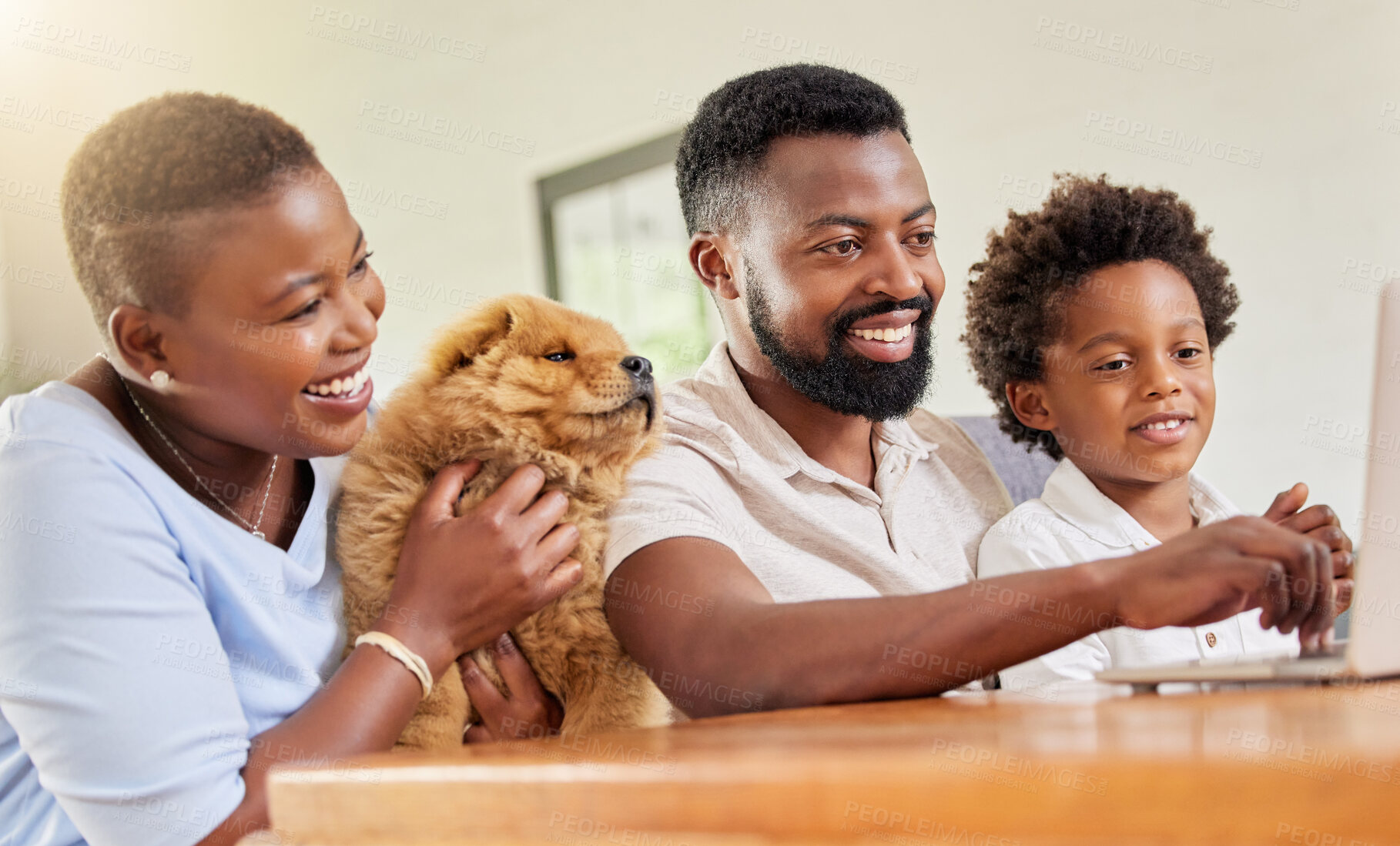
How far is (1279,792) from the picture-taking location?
473mm

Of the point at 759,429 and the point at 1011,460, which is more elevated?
the point at 759,429

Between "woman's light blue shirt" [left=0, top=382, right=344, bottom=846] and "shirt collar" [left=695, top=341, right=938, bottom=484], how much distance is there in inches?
25.6

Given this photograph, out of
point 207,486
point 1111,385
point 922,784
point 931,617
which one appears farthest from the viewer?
point 1111,385

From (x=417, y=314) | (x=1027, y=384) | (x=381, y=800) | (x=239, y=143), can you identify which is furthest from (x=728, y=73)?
(x=381, y=800)

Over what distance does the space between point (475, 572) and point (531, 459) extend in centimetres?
17

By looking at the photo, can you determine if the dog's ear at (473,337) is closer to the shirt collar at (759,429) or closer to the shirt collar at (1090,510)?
the shirt collar at (759,429)

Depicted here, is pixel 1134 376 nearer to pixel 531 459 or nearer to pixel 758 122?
pixel 758 122

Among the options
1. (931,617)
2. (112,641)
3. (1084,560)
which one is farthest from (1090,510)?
(112,641)

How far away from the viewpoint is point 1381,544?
2.42ft

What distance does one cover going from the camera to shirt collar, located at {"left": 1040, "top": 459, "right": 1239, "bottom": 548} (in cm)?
147

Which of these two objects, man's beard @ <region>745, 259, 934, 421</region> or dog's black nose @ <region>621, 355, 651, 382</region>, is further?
man's beard @ <region>745, 259, 934, 421</region>

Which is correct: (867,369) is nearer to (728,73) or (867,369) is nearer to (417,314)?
(728,73)

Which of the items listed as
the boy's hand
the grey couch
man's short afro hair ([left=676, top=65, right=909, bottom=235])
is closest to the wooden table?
the boy's hand

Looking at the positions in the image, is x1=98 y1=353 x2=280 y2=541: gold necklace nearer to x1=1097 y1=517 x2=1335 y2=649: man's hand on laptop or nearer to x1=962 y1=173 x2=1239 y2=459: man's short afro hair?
x1=1097 y1=517 x2=1335 y2=649: man's hand on laptop
